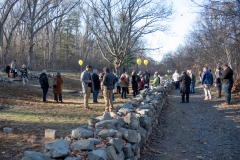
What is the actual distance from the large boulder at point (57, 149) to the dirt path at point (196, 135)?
7.57ft

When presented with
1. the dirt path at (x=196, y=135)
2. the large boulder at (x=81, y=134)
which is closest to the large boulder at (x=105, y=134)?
the large boulder at (x=81, y=134)

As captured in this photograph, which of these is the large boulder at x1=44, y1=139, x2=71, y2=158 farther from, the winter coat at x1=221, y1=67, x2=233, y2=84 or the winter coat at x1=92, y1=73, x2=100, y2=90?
the winter coat at x1=221, y1=67, x2=233, y2=84

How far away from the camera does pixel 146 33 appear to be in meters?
19.4

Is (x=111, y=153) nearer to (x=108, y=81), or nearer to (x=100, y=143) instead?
(x=100, y=143)

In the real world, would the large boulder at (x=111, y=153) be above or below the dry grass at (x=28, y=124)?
above

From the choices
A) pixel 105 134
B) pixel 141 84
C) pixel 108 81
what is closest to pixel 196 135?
pixel 105 134

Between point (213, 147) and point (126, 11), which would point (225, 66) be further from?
point (126, 11)

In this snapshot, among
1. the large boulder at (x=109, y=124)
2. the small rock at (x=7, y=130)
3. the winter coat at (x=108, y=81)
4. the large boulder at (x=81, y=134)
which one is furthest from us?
the winter coat at (x=108, y=81)

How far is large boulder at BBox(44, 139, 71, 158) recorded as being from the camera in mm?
3100

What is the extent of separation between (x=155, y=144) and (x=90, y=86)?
5.93 m

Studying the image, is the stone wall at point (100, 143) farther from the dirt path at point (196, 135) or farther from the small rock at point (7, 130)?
the small rock at point (7, 130)

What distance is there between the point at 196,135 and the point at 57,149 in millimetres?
4705

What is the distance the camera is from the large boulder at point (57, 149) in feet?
10.2

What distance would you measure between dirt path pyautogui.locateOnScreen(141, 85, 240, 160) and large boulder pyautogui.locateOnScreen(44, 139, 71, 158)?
2306 millimetres
